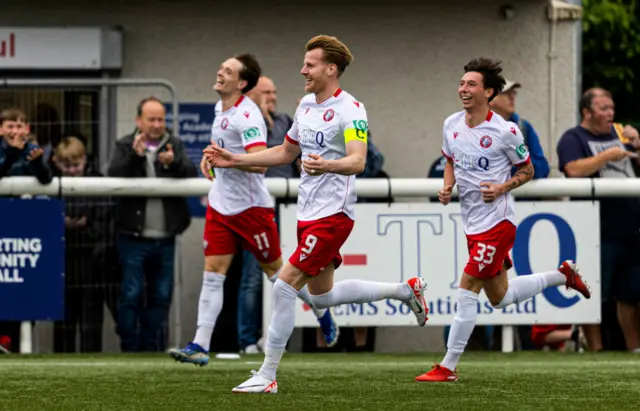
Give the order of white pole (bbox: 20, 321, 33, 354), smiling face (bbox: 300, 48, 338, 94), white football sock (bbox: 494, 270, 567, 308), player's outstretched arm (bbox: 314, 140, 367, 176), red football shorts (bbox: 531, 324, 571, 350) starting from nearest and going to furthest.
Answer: player's outstretched arm (bbox: 314, 140, 367, 176) → smiling face (bbox: 300, 48, 338, 94) → white football sock (bbox: 494, 270, 567, 308) → white pole (bbox: 20, 321, 33, 354) → red football shorts (bbox: 531, 324, 571, 350)

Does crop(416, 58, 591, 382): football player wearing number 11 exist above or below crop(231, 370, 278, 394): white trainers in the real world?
above

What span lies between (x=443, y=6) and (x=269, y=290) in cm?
435

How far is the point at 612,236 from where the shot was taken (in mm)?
13148

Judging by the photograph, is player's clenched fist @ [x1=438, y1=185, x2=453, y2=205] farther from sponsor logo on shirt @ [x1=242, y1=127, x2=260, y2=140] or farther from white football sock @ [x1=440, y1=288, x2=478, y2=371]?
sponsor logo on shirt @ [x1=242, y1=127, x2=260, y2=140]

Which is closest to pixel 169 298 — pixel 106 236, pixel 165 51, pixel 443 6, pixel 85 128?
pixel 106 236

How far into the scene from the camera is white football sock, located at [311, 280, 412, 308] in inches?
377

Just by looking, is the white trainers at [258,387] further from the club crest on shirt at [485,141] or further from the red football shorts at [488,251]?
the club crest on shirt at [485,141]

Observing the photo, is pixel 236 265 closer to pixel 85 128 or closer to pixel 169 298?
pixel 169 298

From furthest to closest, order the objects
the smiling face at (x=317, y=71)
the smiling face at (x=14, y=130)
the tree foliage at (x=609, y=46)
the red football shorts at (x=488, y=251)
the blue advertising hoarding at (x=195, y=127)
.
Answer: the tree foliage at (x=609, y=46)
the blue advertising hoarding at (x=195, y=127)
the smiling face at (x=14, y=130)
the red football shorts at (x=488, y=251)
the smiling face at (x=317, y=71)

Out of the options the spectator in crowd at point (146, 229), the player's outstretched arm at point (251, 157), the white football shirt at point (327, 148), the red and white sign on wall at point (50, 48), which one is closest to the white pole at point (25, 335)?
the spectator in crowd at point (146, 229)

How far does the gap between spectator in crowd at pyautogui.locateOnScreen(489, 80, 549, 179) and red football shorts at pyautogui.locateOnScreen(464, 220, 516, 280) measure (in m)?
2.59

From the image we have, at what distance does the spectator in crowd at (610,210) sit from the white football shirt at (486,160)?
3.31 metres

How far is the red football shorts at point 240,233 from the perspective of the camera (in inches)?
430

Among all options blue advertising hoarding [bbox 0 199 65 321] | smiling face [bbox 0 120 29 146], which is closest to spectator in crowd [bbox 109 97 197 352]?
blue advertising hoarding [bbox 0 199 65 321]
